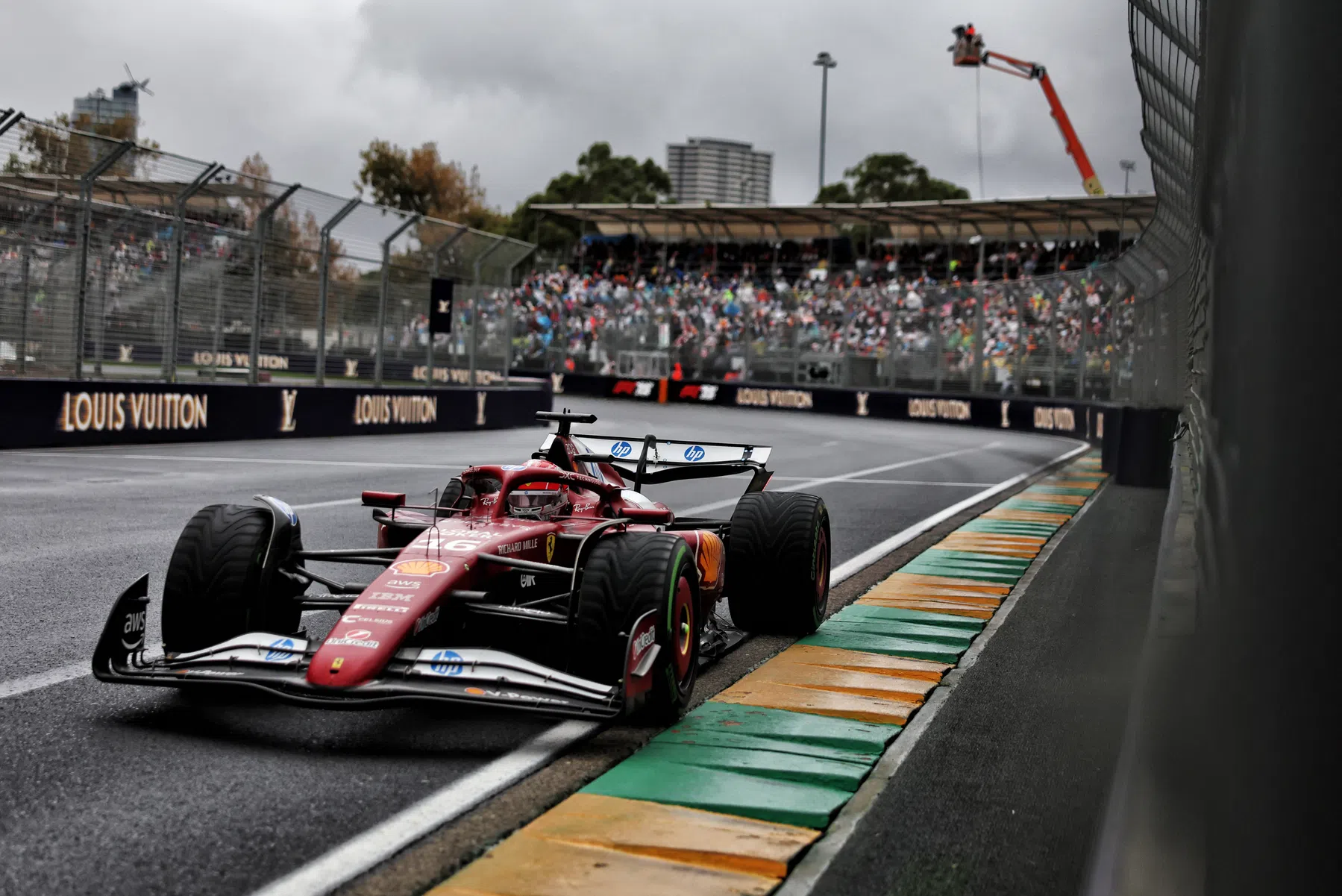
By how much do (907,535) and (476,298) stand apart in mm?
14635

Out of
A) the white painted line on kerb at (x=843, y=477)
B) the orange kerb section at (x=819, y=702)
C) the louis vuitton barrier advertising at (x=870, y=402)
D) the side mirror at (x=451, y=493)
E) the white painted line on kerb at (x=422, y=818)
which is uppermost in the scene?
the louis vuitton barrier advertising at (x=870, y=402)

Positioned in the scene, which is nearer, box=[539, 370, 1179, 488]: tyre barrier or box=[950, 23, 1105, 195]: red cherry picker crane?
box=[539, 370, 1179, 488]: tyre barrier

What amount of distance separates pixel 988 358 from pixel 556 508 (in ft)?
89.6

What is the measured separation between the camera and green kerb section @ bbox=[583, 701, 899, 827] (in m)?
3.88

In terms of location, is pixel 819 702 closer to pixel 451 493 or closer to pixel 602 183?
pixel 451 493

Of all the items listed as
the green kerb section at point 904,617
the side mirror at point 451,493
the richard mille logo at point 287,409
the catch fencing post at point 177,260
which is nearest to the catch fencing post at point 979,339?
the richard mille logo at point 287,409

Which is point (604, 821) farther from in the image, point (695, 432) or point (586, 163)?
point (586, 163)

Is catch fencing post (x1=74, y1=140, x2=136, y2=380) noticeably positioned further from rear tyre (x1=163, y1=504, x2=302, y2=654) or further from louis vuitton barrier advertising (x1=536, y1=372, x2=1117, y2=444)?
louis vuitton barrier advertising (x1=536, y1=372, x2=1117, y2=444)

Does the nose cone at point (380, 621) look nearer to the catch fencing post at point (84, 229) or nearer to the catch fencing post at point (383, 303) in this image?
the catch fencing post at point (84, 229)

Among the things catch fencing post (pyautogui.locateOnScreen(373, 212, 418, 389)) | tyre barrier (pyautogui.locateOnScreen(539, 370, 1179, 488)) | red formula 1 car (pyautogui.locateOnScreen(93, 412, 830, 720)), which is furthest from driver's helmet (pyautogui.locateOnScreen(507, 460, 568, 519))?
catch fencing post (pyautogui.locateOnScreen(373, 212, 418, 389))

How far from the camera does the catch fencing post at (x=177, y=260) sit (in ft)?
53.8

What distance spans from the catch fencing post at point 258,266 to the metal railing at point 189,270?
2 cm

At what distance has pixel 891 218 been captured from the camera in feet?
159

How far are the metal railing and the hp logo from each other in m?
11.8
